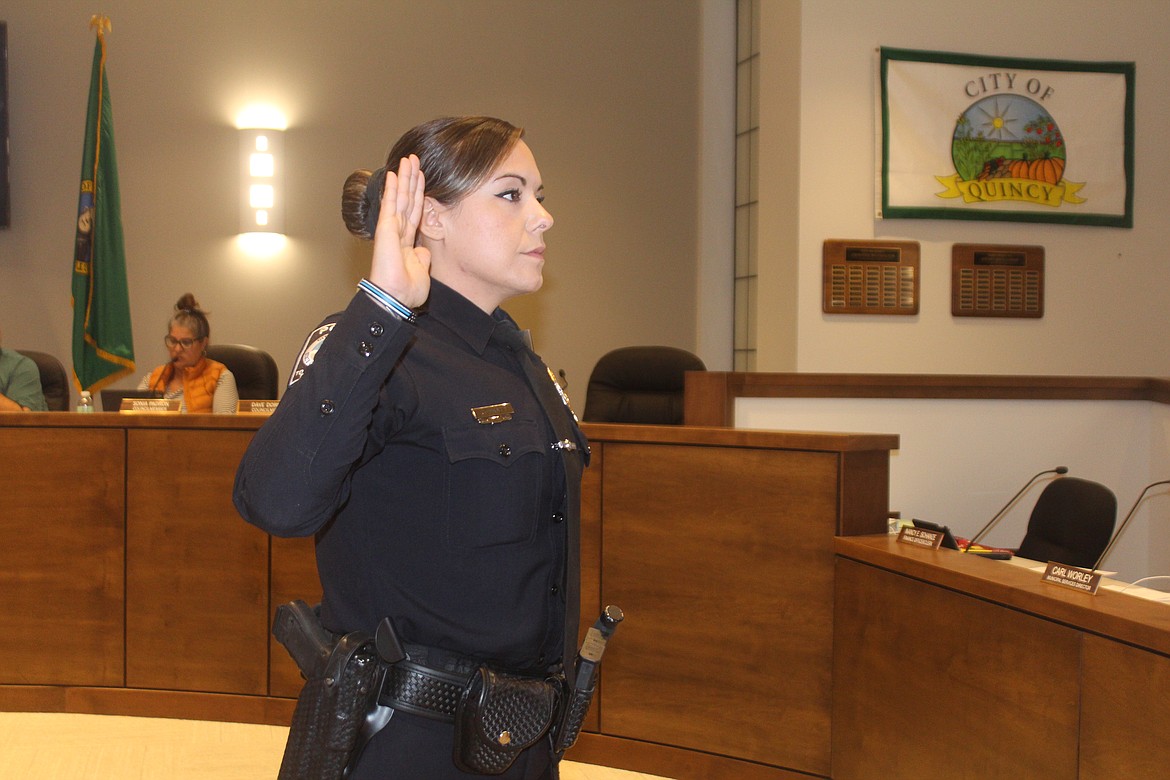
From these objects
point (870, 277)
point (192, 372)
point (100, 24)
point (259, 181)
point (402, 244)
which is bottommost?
point (192, 372)

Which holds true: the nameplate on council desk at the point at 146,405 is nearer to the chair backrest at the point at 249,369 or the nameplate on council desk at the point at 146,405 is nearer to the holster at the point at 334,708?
the chair backrest at the point at 249,369

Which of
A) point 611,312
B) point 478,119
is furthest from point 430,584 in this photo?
point 611,312

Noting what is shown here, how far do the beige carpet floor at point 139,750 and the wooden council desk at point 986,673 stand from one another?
29.7 inches

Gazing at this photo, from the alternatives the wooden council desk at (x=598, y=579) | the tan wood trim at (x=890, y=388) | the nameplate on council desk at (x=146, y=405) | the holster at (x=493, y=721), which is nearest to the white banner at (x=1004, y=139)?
the tan wood trim at (x=890, y=388)

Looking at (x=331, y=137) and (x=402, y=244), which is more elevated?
(x=331, y=137)

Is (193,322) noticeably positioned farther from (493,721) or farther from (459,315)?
(493,721)

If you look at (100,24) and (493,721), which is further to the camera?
(100,24)

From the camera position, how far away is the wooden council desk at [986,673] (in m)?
1.62

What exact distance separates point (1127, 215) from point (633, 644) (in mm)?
3817

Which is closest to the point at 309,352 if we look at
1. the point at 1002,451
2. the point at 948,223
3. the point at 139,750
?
the point at 139,750

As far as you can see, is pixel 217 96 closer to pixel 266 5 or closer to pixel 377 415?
pixel 266 5

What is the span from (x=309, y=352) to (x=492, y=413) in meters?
0.21

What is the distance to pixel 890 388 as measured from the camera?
3307 mm

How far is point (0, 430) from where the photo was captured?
10.8 ft
